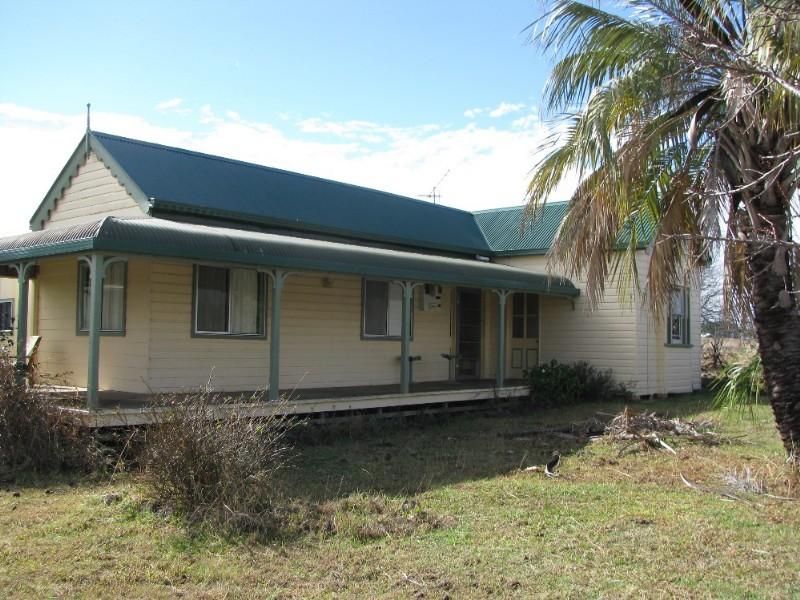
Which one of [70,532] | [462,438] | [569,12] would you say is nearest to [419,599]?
[70,532]

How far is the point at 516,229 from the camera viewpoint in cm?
1973

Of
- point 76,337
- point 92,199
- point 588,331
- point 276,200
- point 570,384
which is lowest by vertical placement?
point 570,384

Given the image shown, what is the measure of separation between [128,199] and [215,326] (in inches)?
105

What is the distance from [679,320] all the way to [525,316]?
13.0ft

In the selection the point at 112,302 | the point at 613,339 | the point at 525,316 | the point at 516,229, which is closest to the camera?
the point at 112,302

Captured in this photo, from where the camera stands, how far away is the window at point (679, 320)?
19.5 meters

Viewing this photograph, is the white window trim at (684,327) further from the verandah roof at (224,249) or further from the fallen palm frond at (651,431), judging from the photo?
the fallen palm frond at (651,431)

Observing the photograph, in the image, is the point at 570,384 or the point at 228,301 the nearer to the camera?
the point at 228,301

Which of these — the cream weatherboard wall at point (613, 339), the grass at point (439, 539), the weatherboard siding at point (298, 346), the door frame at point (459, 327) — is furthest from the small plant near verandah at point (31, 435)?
the cream weatherboard wall at point (613, 339)

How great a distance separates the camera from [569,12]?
28.7 feet

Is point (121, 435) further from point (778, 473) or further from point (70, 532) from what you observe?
point (778, 473)

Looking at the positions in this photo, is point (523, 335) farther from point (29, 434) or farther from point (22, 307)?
point (29, 434)

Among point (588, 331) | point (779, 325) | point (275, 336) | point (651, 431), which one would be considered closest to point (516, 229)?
point (588, 331)

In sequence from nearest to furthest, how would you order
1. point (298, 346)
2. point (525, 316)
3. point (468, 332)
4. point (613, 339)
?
1. point (298, 346)
2. point (613, 339)
3. point (468, 332)
4. point (525, 316)
